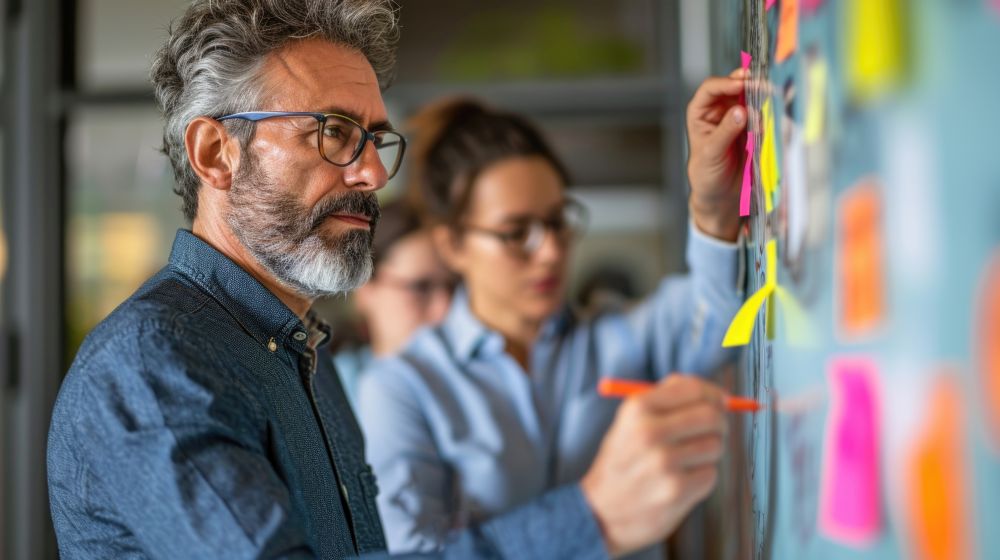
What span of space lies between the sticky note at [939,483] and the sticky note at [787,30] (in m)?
0.31

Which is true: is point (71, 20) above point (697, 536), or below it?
above

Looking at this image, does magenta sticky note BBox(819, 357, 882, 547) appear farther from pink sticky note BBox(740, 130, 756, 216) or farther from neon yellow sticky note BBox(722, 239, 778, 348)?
pink sticky note BBox(740, 130, 756, 216)

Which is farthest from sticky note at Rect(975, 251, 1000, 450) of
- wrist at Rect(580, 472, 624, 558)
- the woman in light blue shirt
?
the woman in light blue shirt

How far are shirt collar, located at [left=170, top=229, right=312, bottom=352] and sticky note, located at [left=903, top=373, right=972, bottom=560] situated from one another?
568mm

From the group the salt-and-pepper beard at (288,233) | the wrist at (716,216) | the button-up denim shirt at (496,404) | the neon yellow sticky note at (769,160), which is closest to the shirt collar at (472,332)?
the button-up denim shirt at (496,404)

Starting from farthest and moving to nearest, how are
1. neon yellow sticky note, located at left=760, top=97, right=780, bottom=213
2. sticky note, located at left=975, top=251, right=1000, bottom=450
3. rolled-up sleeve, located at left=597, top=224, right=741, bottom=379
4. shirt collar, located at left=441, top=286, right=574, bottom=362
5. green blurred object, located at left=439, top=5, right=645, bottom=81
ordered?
green blurred object, located at left=439, top=5, right=645, bottom=81 < shirt collar, located at left=441, top=286, right=574, bottom=362 < rolled-up sleeve, located at left=597, top=224, right=741, bottom=379 < neon yellow sticky note, located at left=760, top=97, right=780, bottom=213 < sticky note, located at left=975, top=251, right=1000, bottom=450

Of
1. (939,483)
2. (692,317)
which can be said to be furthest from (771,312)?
(692,317)

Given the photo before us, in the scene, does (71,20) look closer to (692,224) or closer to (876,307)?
(692,224)

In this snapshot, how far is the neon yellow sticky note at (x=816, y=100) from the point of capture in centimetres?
57

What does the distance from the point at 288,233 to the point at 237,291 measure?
0.07 meters

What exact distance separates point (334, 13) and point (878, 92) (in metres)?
0.65

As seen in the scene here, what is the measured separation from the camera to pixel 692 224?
3.69ft

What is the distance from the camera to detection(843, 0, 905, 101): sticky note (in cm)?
44

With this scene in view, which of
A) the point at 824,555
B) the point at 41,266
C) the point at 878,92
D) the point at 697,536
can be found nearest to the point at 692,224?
the point at 824,555
